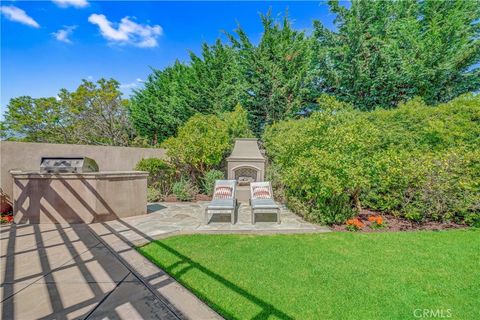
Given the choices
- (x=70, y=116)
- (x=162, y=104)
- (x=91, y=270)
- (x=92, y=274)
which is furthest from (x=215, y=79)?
(x=92, y=274)

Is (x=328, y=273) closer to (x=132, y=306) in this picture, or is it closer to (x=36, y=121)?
(x=132, y=306)

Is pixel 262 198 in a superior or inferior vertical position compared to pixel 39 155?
Result: inferior

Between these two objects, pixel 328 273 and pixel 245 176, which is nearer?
pixel 328 273

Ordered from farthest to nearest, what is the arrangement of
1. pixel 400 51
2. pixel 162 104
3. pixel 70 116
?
pixel 162 104, pixel 70 116, pixel 400 51

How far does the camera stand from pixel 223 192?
829cm

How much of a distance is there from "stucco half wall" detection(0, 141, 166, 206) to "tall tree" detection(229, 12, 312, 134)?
34.6 ft

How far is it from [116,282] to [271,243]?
3.18 meters

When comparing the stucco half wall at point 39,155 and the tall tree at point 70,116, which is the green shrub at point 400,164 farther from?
the tall tree at point 70,116

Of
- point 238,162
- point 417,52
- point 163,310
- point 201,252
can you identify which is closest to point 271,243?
point 201,252

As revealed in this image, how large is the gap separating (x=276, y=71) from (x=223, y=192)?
495 inches

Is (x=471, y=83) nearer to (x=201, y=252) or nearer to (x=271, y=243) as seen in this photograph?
(x=271, y=243)
